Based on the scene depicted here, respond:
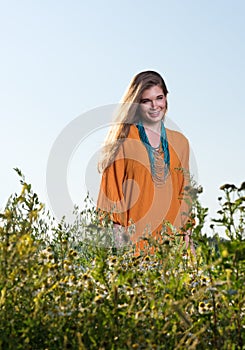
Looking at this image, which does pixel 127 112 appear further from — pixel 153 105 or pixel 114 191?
pixel 114 191

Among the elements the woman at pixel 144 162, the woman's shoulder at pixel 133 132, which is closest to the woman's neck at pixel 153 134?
the woman at pixel 144 162

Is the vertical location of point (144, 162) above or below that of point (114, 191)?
above

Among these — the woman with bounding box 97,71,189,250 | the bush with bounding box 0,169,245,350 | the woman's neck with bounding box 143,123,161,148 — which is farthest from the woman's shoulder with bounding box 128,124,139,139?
the bush with bounding box 0,169,245,350

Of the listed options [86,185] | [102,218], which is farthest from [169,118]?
[102,218]

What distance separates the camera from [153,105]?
233 inches

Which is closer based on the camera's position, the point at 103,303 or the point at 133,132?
the point at 103,303

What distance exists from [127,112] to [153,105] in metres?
0.27

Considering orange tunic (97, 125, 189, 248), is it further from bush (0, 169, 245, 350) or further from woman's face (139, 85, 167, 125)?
bush (0, 169, 245, 350)

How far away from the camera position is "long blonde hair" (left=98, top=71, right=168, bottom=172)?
5.82m

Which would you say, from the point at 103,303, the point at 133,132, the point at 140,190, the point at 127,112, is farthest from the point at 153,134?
the point at 103,303

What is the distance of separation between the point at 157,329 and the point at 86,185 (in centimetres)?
351

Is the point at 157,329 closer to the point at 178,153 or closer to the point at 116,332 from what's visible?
the point at 116,332

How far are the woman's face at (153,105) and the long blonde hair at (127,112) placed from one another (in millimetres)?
43

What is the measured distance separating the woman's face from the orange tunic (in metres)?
0.18
